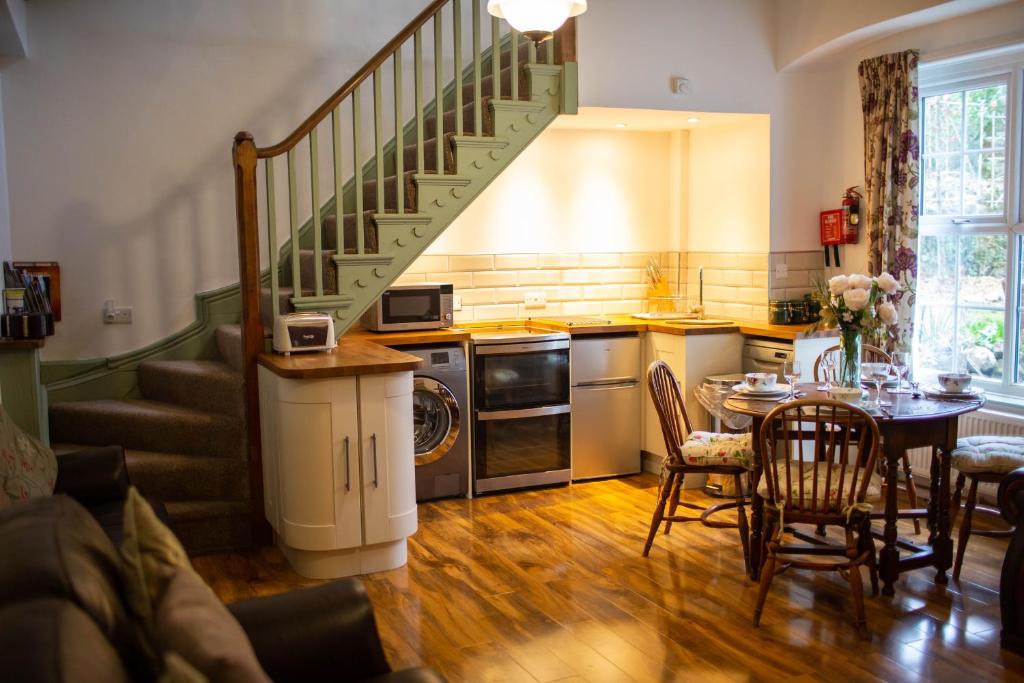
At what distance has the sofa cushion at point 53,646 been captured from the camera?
1271 mm

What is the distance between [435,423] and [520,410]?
51 cm

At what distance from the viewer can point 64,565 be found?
1533mm

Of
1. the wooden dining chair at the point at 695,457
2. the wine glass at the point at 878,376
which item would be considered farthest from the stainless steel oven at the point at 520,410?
the wine glass at the point at 878,376

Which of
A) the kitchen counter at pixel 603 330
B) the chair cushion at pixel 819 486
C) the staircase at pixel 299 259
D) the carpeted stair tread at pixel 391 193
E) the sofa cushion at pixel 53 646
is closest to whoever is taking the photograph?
the sofa cushion at pixel 53 646

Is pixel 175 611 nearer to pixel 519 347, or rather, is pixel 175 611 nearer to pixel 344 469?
pixel 344 469

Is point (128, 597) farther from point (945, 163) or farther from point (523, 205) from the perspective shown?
point (945, 163)

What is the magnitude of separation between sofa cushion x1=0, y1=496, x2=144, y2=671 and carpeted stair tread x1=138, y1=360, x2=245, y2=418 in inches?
109

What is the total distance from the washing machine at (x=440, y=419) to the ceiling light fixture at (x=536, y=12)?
2076mm

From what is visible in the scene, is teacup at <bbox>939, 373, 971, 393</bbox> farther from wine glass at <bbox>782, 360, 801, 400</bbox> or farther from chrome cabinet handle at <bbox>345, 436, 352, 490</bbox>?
chrome cabinet handle at <bbox>345, 436, 352, 490</bbox>

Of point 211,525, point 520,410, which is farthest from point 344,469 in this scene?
point 520,410

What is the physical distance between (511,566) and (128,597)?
2.67 m

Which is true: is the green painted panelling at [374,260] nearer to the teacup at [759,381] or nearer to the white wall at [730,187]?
the white wall at [730,187]

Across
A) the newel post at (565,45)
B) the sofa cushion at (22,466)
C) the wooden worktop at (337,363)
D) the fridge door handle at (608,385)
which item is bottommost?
the fridge door handle at (608,385)

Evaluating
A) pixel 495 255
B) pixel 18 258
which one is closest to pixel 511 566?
pixel 495 255
